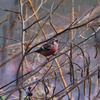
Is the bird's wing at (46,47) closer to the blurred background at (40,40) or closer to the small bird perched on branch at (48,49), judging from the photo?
the small bird perched on branch at (48,49)

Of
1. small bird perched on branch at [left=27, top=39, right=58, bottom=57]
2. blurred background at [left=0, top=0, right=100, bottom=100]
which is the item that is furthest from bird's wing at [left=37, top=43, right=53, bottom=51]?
blurred background at [left=0, top=0, right=100, bottom=100]

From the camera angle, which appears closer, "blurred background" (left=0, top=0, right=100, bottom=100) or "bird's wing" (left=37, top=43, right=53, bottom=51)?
"blurred background" (left=0, top=0, right=100, bottom=100)

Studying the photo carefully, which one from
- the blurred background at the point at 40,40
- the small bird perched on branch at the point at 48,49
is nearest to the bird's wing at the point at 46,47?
the small bird perched on branch at the point at 48,49

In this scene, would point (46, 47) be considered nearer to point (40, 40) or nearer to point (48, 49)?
point (48, 49)

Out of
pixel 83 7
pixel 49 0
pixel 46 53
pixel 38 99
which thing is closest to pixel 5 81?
pixel 38 99

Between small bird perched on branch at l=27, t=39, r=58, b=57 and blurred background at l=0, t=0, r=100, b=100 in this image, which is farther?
small bird perched on branch at l=27, t=39, r=58, b=57

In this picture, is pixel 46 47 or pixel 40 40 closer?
pixel 46 47

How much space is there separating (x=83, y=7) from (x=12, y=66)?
88.5 inches

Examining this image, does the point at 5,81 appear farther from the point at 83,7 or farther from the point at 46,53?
the point at 83,7

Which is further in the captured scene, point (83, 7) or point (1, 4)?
point (83, 7)

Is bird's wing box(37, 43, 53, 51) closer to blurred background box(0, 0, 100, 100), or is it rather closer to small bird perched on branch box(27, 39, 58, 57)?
small bird perched on branch box(27, 39, 58, 57)

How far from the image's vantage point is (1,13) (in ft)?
10.9

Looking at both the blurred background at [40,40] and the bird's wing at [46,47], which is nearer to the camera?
the blurred background at [40,40]

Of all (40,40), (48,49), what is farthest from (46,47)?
(40,40)
